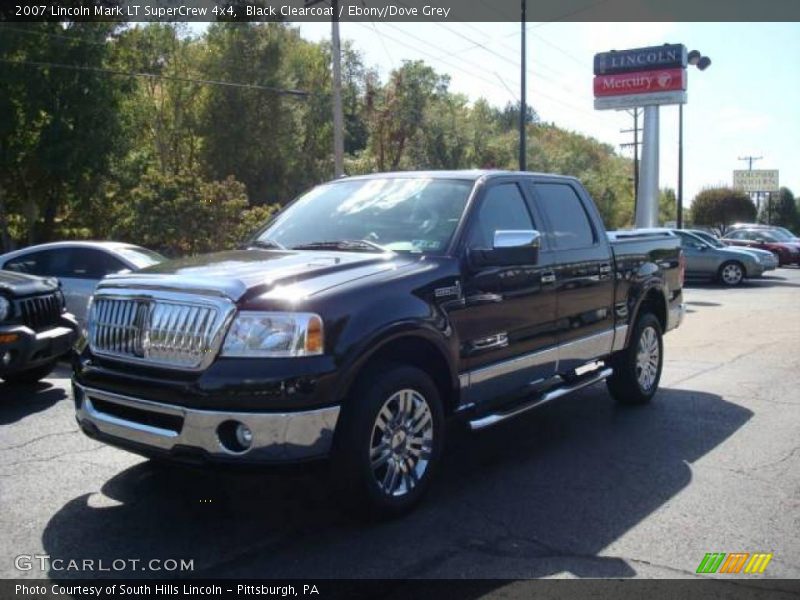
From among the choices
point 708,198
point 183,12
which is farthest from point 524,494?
point 708,198

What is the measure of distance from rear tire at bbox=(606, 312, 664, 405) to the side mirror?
2501 mm

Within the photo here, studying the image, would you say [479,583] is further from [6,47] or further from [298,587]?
[6,47]

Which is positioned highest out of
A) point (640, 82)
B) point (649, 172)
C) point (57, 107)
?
point (640, 82)

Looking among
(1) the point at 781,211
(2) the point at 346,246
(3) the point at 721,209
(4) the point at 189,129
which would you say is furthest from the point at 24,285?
(1) the point at 781,211

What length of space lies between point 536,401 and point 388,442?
1528mm

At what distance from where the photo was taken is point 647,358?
23.9 feet

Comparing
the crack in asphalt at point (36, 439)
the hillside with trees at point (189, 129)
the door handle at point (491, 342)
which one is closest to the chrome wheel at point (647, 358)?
the door handle at point (491, 342)

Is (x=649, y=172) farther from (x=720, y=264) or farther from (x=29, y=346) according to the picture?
(x=29, y=346)

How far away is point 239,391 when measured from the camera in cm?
374

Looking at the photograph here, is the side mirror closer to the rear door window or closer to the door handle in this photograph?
the door handle

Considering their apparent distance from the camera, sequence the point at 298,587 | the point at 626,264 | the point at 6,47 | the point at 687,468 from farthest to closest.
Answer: the point at 6,47, the point at 626,264, the point at 687,468, the point at 298,587

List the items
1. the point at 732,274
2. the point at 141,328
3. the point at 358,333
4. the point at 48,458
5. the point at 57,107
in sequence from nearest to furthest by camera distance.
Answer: the point at 358,333 < the point at 141,328 < the point at 48,458 < the point at 57,107 < the point at 732,274

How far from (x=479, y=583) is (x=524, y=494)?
1.26 meters

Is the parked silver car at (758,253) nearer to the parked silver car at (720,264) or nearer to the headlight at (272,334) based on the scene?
the parked silver car at (720,264)
